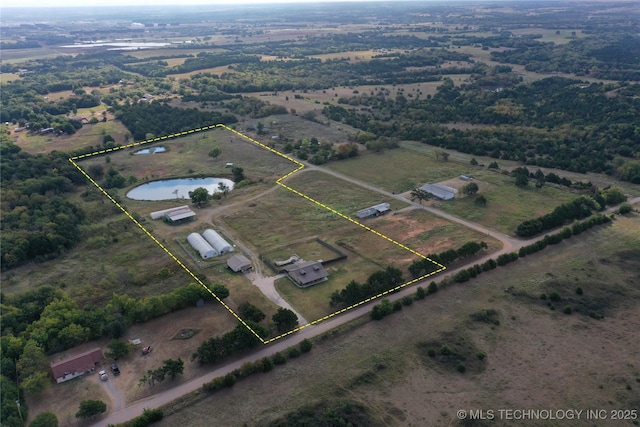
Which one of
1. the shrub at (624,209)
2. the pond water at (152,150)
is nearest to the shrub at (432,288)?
the shrub at (624,209)

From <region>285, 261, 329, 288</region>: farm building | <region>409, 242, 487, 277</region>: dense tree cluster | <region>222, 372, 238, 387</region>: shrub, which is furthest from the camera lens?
<region>409, 242, 487, 277</region>: dense tree cluster

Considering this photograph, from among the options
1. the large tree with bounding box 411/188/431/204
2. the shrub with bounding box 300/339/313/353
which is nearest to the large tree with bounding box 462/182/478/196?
the large tree with bounding box 411/188/431/204

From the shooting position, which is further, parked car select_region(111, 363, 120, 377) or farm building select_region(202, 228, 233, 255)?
farm building select_region(202, 228, 233, 255)

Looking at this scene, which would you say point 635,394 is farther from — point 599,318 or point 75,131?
point 75,131

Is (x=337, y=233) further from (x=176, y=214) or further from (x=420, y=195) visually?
(x=176, y=214)

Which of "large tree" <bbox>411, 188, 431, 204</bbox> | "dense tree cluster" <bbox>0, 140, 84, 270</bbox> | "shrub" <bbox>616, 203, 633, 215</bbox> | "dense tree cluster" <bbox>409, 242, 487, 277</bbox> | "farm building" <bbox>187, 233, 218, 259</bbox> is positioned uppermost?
"shrub" <bbox>616, 203, 633, 215</bbox>

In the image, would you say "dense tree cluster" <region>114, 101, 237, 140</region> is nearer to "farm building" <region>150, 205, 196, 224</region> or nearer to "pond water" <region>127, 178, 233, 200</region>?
"pond water" <region>127, 178, 233, 200</region>

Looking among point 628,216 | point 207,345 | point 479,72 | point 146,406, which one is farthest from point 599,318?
point 479,72

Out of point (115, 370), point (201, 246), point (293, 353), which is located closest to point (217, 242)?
point (201, 246)
